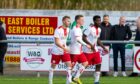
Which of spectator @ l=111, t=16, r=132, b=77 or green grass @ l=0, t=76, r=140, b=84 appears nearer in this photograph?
green grass @ l=0, t=76, r=140, b=84

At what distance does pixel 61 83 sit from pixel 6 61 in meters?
6.17

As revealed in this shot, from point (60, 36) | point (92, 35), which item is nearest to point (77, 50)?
point (92, 35)

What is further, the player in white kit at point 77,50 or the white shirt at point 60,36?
the player in white kit at point 77,50

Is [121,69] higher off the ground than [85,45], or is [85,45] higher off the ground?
[85,45]

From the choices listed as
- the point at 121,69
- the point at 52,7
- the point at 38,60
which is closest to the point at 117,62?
the point at 121,69

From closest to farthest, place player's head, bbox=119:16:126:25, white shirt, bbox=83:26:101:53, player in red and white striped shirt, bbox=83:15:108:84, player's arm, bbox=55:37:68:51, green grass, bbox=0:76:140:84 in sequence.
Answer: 1. player's arm, bbox=55:37:68:51
2. player in red and white striped shirt, bbox=83:15:108:84
3. white shirt, bbox=83:26:101:53
4. green grass, bbox=0:76:140:84
5. player's head, bbox=119:16:126:25

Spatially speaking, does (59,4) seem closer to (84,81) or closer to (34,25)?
(34,25)

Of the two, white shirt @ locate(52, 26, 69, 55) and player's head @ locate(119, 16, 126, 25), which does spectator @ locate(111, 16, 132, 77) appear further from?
white shirt @ locate(52, 26, 69, 55)

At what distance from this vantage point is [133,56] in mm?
25875

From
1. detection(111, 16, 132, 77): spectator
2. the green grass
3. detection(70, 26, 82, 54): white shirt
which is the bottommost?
the green grass

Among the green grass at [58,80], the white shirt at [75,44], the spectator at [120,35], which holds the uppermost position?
the white shirt at [75,44]

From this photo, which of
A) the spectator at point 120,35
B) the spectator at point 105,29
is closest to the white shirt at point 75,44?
the spectator at point 105,29

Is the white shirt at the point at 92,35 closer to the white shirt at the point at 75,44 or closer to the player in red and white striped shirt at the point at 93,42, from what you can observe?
the player in red and white striped shirt at the point at 93,42

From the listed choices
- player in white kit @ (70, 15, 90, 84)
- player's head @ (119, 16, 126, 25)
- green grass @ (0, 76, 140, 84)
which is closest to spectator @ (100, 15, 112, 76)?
player's head @ (119, 16, 126, 25)
